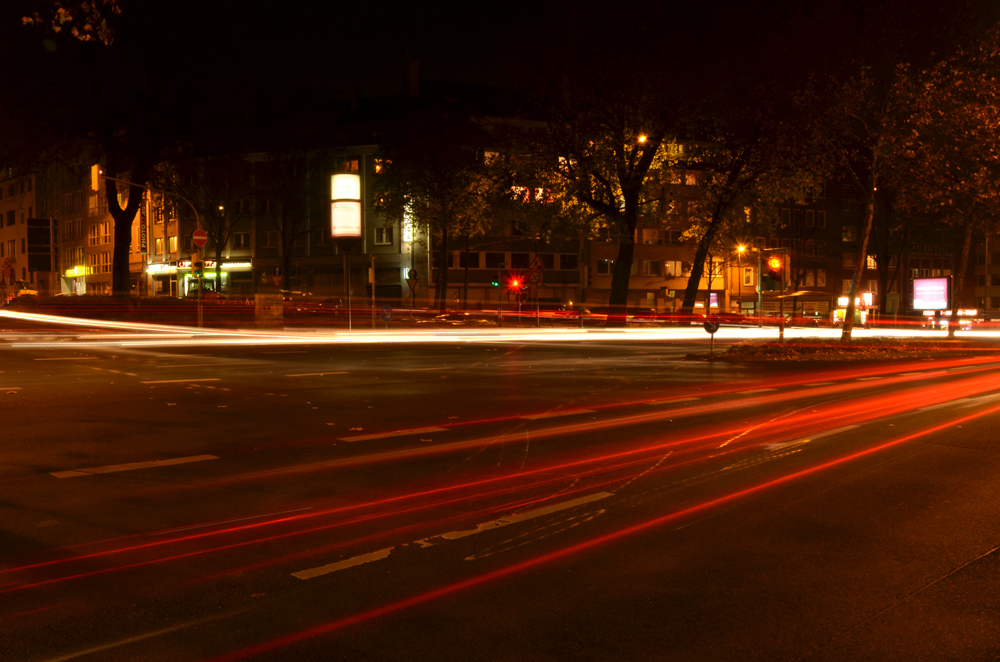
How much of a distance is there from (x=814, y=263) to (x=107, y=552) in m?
82.2

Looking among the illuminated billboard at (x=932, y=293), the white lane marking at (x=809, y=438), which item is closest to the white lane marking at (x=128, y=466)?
the white lane marking at (x=809, y=438)

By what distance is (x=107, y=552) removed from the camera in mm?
5258

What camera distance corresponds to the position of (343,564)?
16.7 ft

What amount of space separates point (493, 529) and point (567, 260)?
230 feet

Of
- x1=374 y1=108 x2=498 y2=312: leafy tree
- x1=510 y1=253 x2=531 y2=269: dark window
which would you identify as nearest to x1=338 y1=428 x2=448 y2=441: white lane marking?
x1=374 y1=108 x2=498 y2=312: leafy tree

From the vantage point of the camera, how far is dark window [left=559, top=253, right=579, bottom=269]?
75.2m

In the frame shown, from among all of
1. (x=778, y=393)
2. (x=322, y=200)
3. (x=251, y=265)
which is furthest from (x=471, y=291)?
(x=778, y=393)

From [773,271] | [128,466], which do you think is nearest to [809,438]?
[128,466]

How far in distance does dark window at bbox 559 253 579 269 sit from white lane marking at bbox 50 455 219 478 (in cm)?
6771

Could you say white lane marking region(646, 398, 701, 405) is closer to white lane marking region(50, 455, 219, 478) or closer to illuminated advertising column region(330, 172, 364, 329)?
white lane marking region(50, 455, 219, 478)

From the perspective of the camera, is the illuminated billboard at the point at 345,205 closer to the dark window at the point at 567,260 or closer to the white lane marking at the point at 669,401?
the white lane marking at the point at 669,401

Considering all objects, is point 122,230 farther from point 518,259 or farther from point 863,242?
point 518,259

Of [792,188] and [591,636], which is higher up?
[792,188]

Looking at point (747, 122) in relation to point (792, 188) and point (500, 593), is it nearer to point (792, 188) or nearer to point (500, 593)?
point (792, 188)
